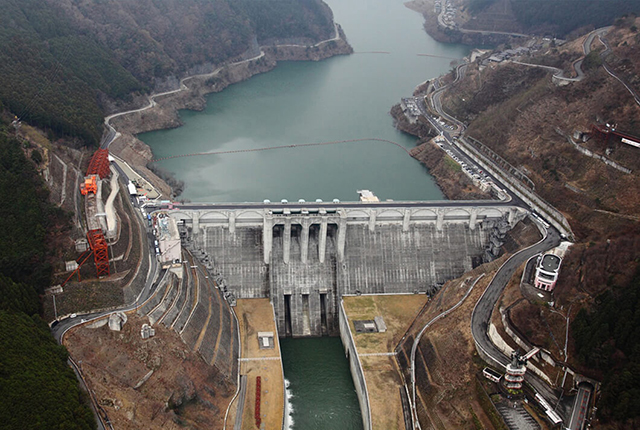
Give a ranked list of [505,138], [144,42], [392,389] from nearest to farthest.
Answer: [392,389] < [505,138] < [144,42]

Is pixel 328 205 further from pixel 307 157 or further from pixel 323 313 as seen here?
pixel 307 157

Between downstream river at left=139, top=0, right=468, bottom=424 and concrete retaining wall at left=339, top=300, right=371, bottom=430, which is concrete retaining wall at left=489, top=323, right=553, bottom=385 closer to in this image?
concrete retaining wall at left=339, top=300, right=371, bottom=430

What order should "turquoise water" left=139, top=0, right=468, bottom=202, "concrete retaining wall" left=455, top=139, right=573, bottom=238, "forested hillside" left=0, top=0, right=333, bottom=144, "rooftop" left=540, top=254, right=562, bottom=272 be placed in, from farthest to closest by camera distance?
1. "turquoise water" left=139, top=0, right=468, bottom=202
2. "forested hillside" left=0, top=0, right=333, bottom=144
3. "concrete retaining wall" left=455, top=139, right=573, bottom=238
4. "rooftop" left=540, top=254, right=562, bottom=272

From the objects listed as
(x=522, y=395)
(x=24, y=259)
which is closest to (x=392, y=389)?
(x=522, y=395)

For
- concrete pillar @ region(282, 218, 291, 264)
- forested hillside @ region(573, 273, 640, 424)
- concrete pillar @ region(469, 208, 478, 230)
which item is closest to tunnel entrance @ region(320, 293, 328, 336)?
concrete pillar @ region(282, 218, 291, 264)

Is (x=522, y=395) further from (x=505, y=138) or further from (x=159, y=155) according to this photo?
(x=159, y=155)

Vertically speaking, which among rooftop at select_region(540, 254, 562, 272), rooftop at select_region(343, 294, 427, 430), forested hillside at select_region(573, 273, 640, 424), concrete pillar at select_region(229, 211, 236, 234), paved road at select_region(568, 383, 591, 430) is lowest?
rooftop at select_region(343, 294, 427, 430)
